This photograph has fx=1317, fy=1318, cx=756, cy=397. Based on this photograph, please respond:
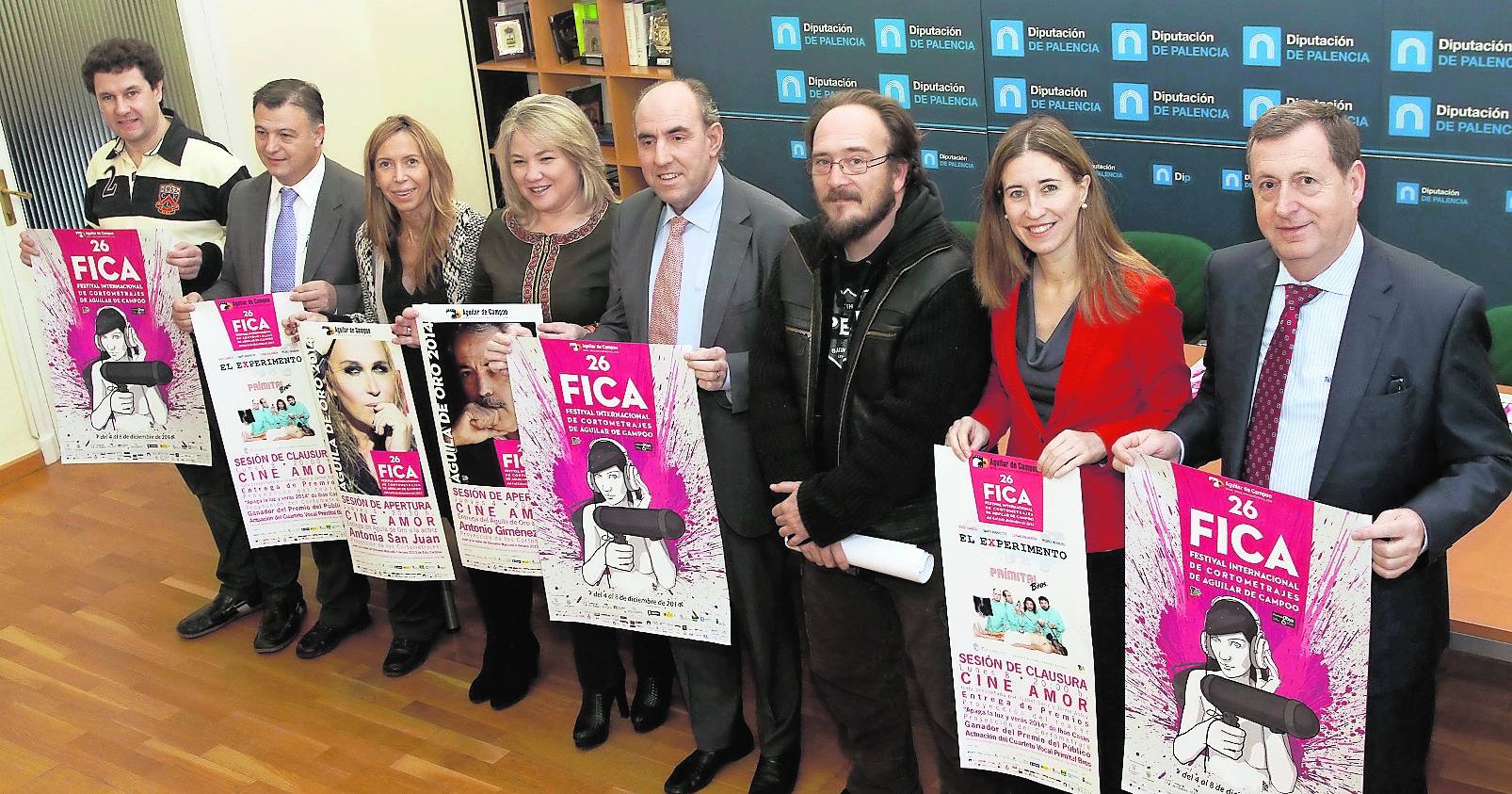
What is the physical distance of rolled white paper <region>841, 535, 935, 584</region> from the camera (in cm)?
260

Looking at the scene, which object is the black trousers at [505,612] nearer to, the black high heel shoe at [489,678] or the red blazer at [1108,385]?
the black high heel shoe at [489,678]

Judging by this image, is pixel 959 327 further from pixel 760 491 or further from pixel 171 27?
pixel 171 27

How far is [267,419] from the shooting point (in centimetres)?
386

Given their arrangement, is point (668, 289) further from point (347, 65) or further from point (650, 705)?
point (347, 65)

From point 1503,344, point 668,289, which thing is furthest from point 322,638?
point 1503,344

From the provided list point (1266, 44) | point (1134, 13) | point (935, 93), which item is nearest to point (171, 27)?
point (935, 93)

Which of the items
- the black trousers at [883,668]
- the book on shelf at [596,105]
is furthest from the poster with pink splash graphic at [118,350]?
the book on shelf at [596,105]

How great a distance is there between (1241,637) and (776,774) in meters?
1.45

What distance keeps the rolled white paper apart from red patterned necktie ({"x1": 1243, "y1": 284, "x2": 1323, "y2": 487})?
2.07ft

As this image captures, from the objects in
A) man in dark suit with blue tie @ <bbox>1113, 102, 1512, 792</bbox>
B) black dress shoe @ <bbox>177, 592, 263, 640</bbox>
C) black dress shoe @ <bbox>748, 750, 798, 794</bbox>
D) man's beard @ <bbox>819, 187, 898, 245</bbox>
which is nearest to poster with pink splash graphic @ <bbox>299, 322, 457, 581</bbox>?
black dress shoe @ <bbox>177, 592, 263, 640</bbox>

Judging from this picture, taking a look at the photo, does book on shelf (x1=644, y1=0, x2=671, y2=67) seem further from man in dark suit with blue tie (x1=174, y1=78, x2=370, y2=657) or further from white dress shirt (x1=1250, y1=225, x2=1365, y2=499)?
white dress shirt (x1=1250, y1=225, x2=1365, y2=499)

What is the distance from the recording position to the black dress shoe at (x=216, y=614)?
4.48 meters

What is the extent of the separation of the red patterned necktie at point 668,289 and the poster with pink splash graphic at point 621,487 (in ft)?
0.49

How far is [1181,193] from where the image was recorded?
480 cm
